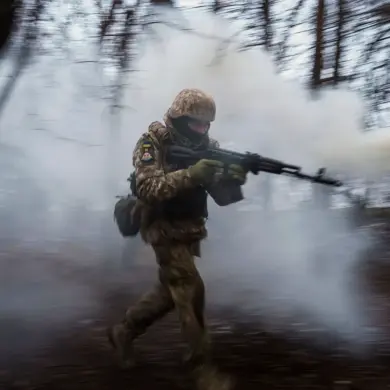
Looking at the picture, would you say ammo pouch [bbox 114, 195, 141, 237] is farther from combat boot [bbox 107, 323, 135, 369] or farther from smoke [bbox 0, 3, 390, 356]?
smoke [bbox 0, 3, 390, 356]

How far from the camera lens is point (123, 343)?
14.4ft

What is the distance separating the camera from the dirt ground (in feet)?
13.9

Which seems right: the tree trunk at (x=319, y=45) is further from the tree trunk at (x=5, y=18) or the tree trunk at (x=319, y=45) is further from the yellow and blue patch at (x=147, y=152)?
the yellow and blue patch at (x=147, y=152)

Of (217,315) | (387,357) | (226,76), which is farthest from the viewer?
(226,76)

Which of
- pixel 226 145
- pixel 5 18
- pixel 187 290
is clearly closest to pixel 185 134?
pixel 187 290

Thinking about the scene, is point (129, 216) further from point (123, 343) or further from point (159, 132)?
point (123, 343)

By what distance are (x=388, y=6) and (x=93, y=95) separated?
12.5ft

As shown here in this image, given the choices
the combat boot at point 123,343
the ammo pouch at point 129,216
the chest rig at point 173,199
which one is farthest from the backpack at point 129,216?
the combat boot at point 123,343

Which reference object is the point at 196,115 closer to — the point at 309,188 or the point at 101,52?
the point at 309,188

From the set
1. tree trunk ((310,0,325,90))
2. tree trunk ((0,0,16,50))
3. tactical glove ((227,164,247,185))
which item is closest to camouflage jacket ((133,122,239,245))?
tactical glove ((227,164,247,185))

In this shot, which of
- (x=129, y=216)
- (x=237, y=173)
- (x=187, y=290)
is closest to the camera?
(x=237, y=173)

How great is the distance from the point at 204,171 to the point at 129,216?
0.69 metres

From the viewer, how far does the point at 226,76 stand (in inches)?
293

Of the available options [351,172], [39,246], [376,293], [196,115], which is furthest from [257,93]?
[39,246]
